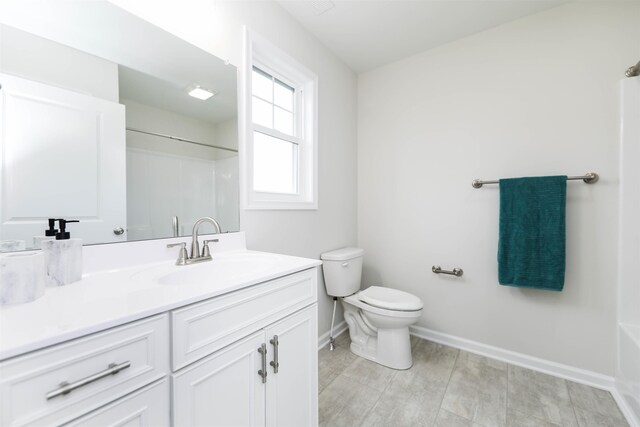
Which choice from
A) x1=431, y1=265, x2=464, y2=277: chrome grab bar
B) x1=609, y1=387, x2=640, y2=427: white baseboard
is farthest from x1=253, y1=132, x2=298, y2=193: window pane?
x1=609, y1=387, x2=640, y2=427: white baseboard

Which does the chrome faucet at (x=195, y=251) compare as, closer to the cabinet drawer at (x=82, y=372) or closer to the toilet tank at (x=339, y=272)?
the cabinet drawer at (x=82, y=372)

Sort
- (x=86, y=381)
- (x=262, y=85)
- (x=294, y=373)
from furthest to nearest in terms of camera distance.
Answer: (x=262, y=85) < (x=294, y=373) < (x=86, y=381)

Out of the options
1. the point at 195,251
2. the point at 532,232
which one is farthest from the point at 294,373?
the point at 532,232

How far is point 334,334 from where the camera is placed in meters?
2.18

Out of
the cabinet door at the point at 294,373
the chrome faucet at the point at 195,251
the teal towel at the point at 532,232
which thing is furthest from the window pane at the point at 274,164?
the teal towel at the point at 532,232

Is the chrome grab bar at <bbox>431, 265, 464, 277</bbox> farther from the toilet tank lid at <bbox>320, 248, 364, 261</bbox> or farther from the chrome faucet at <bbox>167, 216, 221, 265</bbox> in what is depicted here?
the chrome faucet at <bbox>167, 216, 221, 265</bbox>

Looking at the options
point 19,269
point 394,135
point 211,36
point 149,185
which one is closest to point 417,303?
point 394,135

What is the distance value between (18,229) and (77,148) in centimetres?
31

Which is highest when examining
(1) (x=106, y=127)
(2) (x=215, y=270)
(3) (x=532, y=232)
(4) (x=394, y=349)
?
Result: (1) (x=106, y=127)

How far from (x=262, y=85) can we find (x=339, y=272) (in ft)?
4.69

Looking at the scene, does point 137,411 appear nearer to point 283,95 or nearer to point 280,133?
point 280,133

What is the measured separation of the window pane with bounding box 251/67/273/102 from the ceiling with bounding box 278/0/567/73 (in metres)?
0.44

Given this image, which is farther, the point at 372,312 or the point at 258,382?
the point at 372,312

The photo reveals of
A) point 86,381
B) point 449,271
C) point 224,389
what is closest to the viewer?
point 86,381
